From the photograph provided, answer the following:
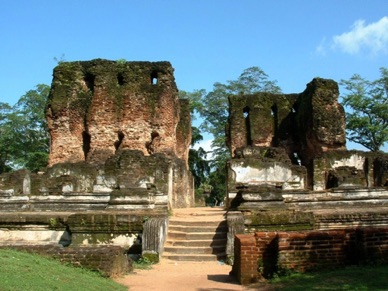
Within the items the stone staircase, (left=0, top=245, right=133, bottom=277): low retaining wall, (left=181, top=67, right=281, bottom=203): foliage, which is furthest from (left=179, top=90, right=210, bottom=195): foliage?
(left=0, top=245, right=133, bottom=277): low retaining wall

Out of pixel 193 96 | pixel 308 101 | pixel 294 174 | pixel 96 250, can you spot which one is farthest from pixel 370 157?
pixel 193 96

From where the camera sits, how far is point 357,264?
6.98 m

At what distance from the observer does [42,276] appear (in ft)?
19.6

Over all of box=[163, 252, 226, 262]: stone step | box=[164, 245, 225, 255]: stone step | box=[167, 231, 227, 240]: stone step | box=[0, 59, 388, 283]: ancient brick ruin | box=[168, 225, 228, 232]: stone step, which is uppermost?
box=[0, 59, 388, 283]: ancient brick ruin

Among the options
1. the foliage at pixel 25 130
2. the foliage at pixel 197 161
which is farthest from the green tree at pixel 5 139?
the foliage at pixel 197 161

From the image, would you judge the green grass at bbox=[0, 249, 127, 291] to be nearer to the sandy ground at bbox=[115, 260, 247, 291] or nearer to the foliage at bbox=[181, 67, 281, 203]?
the sandy ground at bbox=[115, 260, 247, 291]

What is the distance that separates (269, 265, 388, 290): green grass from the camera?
5781 millimetres

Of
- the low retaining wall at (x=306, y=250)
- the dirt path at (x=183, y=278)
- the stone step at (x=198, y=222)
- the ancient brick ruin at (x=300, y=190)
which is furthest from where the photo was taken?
the stone step at (x=198, y=222)

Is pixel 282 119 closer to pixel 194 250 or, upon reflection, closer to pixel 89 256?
pixel 194 250

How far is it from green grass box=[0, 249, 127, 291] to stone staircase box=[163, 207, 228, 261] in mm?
3163

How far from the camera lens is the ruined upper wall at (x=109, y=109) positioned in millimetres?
23766

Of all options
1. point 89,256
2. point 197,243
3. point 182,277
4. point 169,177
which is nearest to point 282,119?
point 169,177

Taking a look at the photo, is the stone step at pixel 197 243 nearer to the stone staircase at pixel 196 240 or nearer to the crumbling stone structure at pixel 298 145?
the stone staircase at pixel 196 240

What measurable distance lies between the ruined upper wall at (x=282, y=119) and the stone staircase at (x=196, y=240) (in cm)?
1409
